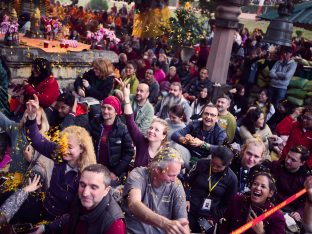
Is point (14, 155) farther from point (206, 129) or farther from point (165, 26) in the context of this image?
point (165, 26)

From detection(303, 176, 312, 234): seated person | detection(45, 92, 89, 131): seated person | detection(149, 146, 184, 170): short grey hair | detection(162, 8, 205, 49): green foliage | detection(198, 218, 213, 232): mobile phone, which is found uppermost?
detection(162, 8, 205, 49): green foliage

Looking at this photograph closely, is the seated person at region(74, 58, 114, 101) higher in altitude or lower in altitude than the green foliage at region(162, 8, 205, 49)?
lower

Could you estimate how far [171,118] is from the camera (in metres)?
5.79

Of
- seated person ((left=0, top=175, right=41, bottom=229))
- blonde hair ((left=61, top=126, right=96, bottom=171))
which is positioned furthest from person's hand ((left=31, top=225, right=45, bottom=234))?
blonde hair ((left=61, top=126, right=96, bottom=171))

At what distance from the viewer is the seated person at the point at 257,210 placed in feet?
11.1

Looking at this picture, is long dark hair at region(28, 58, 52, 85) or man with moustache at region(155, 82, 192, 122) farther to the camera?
man with moustache at region(155, 82, 192, 122)

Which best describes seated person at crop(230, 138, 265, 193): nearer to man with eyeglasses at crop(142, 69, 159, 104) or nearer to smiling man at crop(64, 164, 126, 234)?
smiling man at crop(64, 164, 126, 234)

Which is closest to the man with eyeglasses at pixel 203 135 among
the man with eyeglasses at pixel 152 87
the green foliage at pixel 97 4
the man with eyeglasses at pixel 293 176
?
the man with eyeglasses at pixel 293 176

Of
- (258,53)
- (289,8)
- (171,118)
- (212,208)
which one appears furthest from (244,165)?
(258,53)

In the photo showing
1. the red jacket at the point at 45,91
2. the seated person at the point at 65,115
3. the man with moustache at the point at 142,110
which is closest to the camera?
the seated person at the point at 65,115

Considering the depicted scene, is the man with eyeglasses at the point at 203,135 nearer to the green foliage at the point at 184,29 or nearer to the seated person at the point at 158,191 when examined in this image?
the seated person at the point at 158,191

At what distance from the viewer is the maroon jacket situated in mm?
3381

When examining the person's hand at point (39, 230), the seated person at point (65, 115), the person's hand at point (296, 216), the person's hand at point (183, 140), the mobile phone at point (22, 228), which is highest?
the seated person at point (65, 115)

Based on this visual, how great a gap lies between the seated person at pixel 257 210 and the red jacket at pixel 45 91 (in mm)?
3115
